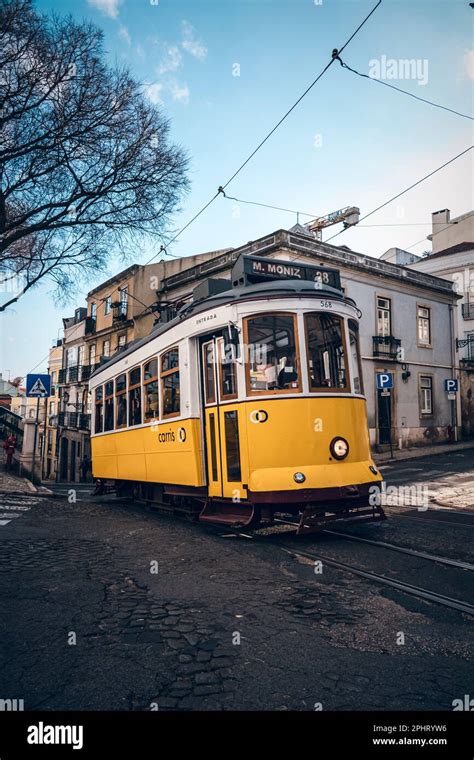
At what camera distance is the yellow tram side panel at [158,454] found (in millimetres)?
7254

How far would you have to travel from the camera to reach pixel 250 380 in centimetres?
640

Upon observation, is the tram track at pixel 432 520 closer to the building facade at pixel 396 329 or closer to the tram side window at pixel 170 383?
the tram side window at pixel 170 383

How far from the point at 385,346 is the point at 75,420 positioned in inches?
921

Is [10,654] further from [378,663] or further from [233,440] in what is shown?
Answer: [233,440]

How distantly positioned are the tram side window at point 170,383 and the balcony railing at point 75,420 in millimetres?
26429

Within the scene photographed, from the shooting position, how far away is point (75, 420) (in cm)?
3650

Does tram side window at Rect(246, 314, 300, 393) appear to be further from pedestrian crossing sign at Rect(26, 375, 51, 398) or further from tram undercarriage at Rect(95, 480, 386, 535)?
pedestrian crossing sign at Rect(26, 375, 51, 398)

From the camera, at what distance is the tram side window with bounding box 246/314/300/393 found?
20.9 feet

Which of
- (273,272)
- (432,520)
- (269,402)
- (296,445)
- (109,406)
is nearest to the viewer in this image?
(296,445)

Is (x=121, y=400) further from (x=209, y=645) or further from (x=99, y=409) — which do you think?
(x=209, y=645)

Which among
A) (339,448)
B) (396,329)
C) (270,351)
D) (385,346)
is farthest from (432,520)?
(396,329)

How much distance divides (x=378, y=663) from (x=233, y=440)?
12.3ft

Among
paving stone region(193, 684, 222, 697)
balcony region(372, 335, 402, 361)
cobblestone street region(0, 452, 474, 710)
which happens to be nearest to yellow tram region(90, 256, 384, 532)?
cobblestone street region(0, 452, 474, 710)

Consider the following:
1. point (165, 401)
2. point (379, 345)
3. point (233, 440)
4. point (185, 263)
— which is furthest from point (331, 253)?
point (233, 440)
